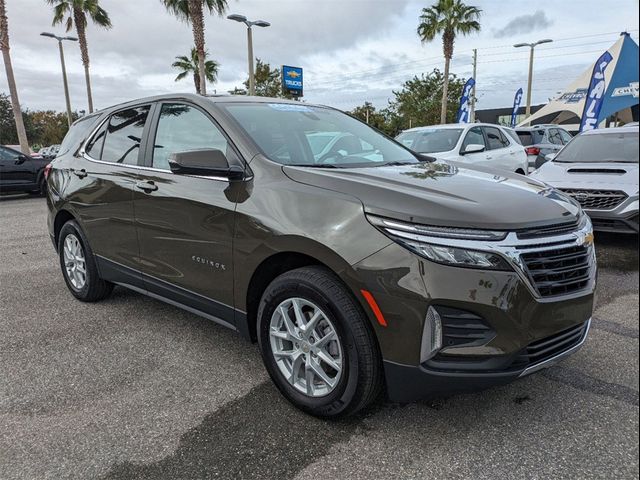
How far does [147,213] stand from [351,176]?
1598mm

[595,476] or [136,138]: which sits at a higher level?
[136,138]

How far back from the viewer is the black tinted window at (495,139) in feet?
32.2

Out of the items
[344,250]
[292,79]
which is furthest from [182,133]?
[292,79]

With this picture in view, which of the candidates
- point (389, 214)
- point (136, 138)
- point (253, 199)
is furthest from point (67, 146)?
point (389, 214)

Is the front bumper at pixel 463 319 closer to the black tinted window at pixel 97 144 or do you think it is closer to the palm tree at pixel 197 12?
the black tinted window at pixel 97 144

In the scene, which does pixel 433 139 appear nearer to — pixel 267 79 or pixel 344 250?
pixel 344 250

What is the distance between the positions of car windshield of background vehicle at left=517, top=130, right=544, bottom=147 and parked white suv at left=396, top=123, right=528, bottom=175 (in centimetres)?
269

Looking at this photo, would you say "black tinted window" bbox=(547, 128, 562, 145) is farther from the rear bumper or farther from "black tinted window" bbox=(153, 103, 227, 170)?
the rear bumper

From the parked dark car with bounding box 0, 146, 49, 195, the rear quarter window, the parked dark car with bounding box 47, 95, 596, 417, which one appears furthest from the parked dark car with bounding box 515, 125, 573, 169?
the parked dark car with bounding box 0, 146, 49, 195

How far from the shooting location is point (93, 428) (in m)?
2.58

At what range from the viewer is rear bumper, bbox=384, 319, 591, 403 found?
2.16 m

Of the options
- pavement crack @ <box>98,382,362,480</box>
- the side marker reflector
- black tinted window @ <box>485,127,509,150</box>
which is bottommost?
pavement crack @ <box>98,382,362,480</box>

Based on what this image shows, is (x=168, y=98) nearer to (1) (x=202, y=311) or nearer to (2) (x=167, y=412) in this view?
(1) (x=202, y=311)

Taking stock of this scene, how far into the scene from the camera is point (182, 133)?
135 inches
